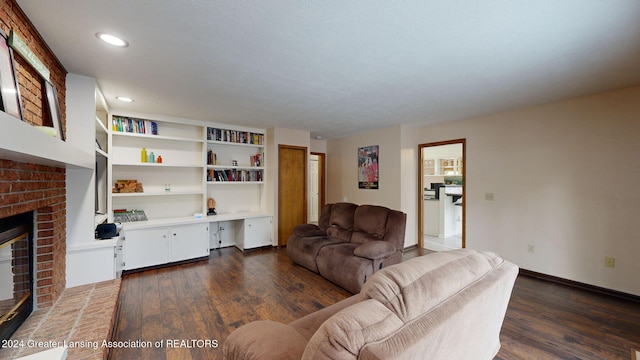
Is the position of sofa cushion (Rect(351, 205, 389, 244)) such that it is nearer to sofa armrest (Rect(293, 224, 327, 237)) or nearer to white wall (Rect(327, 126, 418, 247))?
sofa armrest (Rect(293, 224, 327, 237))

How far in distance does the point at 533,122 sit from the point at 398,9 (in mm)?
3188

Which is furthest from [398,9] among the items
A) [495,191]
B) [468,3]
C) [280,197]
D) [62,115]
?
[280,197]

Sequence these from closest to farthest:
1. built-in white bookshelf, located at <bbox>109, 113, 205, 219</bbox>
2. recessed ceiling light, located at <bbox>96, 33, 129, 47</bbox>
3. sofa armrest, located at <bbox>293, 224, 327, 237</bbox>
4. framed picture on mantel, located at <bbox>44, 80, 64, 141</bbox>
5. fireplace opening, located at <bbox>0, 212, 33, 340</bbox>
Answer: fireplace opening, located at <bbox>0, 212, 33, 340</bbox> → recessed ceiling light, located at <bbox>96, 33, 129, 47</bbox> → framed picture on mantel, located at <bbox>44, 80, 64, 141</bbox> → built-in white bookshelf, located at <bbox>109, 113, 205, 219</bbox> → sofa armrest, located at <bbox>293, 224, 327, 237</bbox>

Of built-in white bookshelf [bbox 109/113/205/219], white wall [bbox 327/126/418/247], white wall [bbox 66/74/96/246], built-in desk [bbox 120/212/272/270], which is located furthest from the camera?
white wall [bbox 327/126/418/247]

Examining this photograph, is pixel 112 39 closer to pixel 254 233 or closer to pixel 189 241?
pixel 189 241

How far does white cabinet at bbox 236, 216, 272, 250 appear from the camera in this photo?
455 centimetres

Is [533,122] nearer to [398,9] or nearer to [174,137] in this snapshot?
[398,9]

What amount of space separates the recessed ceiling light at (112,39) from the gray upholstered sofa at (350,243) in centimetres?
291

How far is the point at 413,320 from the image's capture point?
0.89m

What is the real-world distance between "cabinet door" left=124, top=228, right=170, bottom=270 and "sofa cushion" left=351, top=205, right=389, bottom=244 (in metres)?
2.82

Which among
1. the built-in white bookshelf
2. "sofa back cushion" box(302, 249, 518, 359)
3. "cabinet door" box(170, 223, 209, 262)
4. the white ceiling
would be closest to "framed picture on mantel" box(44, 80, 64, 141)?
the white ceiling

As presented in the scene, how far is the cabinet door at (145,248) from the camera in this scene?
3.51 meters

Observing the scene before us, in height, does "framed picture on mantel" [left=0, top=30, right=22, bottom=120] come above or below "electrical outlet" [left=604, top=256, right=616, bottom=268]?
above

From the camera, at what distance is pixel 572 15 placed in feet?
5.15
